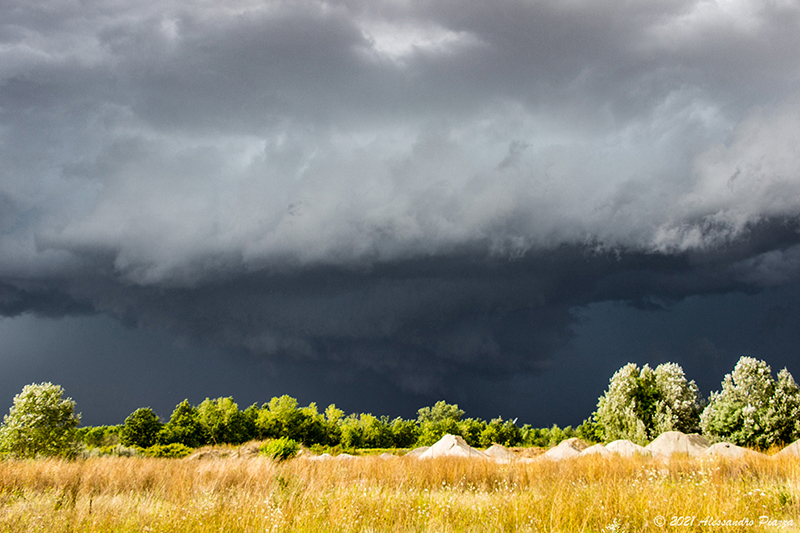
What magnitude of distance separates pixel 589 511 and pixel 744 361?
35771mm

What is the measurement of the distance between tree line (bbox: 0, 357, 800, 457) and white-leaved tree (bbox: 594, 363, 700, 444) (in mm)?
90

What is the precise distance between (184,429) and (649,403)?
48429 mm

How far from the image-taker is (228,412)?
186 ft

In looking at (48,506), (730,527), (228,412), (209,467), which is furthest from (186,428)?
(730,527)

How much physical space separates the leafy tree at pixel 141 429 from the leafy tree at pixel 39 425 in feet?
61.0

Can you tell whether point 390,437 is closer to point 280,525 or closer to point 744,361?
point 744,361

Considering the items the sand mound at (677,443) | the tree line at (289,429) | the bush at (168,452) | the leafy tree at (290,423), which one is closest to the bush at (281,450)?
the sand mound at (677,443)

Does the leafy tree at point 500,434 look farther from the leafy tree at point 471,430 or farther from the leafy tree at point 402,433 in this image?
the leafy tree at point 402,433

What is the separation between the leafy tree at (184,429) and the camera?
49.2 meters

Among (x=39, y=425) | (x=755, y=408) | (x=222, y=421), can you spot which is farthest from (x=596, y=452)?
(x=222, y=421)

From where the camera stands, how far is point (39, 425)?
96.0 ft

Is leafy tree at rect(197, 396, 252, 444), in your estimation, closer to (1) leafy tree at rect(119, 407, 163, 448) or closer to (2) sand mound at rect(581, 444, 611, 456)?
(1) leafy tree at rect(119, 407, 163, 448)

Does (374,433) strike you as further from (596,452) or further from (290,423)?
(596,452)

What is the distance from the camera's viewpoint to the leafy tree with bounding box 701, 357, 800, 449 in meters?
33.0
